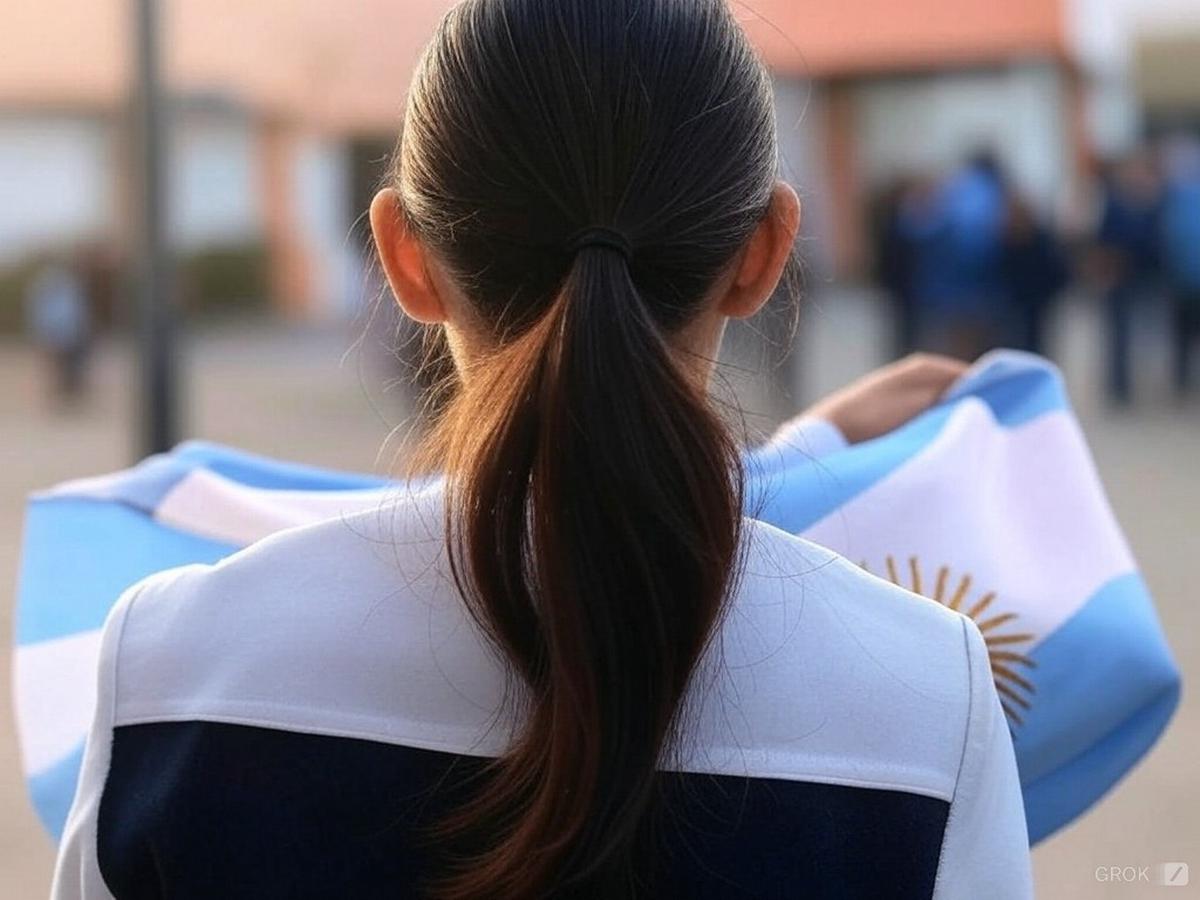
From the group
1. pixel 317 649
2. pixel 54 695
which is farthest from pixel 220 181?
pixel 317 649

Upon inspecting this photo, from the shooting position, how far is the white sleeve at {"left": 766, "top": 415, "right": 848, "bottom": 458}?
1.84 meters

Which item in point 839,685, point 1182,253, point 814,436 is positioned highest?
point 1182,253

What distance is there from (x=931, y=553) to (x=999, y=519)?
0.15 metres

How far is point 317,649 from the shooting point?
1.10 metres

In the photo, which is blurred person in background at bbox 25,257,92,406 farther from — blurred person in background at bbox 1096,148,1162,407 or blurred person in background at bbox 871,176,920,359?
blurred person in background at bbox 1096,148,1162,407

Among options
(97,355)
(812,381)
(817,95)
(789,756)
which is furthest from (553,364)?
(817,95)

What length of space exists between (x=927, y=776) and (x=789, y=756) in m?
0.09

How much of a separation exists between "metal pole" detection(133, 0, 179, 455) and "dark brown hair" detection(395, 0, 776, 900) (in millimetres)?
3213

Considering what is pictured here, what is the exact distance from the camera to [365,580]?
1110 mm

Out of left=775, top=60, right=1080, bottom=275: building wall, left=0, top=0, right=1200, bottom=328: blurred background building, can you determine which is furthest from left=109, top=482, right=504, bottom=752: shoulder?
left=775, top=60, right=1080, bottom=275: building wall

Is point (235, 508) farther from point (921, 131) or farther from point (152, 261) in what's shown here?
point (921, 131)

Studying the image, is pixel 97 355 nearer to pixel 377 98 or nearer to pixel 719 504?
pixel 377 98

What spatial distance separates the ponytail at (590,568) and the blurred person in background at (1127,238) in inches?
406

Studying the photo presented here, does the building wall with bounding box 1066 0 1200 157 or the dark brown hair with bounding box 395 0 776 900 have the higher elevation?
the building wall with bounding box 1066 0 1200 157
